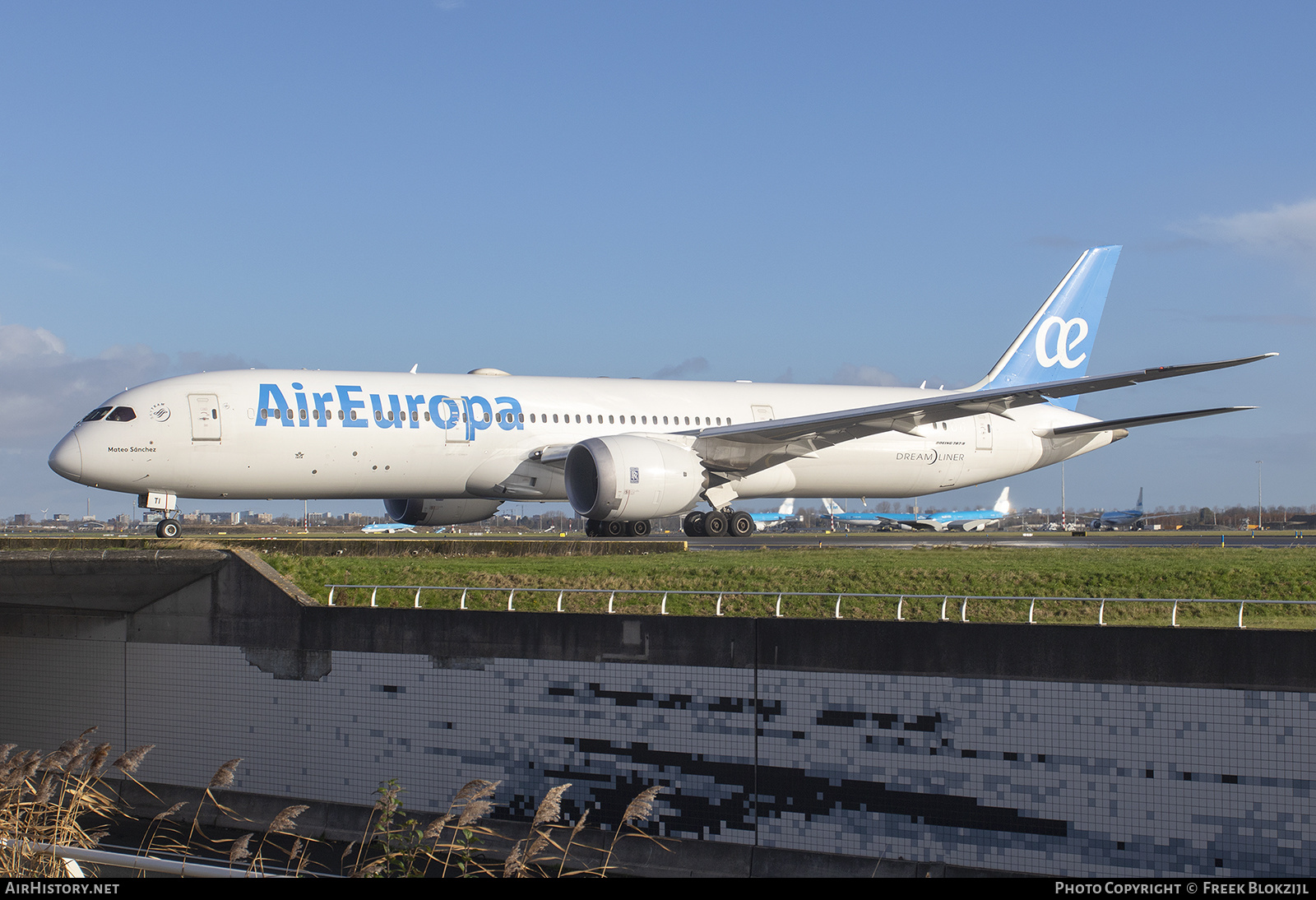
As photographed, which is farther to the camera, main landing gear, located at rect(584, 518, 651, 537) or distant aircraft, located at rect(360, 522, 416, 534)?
distant aircraft, located at rect(360, 522, 416, 534)

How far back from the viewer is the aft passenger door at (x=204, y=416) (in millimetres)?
24875

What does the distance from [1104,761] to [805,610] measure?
511cm

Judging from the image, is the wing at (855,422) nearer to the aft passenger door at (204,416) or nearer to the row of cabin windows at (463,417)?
the row of cabin windows at (463,417)

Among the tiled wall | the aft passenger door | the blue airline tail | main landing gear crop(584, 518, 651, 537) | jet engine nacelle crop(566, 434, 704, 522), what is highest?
the blue airline tail

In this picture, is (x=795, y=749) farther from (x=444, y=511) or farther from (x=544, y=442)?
(x=444, y=511)

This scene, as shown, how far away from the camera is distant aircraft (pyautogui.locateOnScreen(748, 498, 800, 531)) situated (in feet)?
353

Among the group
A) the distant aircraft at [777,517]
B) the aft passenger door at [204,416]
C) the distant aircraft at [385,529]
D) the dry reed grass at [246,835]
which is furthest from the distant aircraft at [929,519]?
the dry reed grass at [246,835]

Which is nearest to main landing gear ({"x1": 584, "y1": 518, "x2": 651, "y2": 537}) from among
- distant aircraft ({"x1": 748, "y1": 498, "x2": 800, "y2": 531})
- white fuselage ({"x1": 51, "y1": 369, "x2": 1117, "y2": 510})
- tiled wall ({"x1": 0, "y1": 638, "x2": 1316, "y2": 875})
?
white fuselage ({"x1": 51, "y1": 369, "x2": 1117, "y2": 510})

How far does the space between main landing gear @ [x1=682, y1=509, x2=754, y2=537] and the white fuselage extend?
3.21ft

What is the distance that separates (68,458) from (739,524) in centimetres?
1557

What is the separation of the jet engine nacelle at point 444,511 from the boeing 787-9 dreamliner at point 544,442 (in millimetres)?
49

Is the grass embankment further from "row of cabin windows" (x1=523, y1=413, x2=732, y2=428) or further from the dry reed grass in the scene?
"row of cabin windows" (x1=523, y1=413, x2=732, y2=428)

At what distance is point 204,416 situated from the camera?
2494 cm

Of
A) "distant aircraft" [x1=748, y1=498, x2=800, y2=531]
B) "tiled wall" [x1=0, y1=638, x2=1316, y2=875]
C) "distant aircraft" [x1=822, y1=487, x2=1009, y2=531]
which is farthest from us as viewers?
"distant aircraft" [x1=748, y1=498, x2=800, y2=531]
